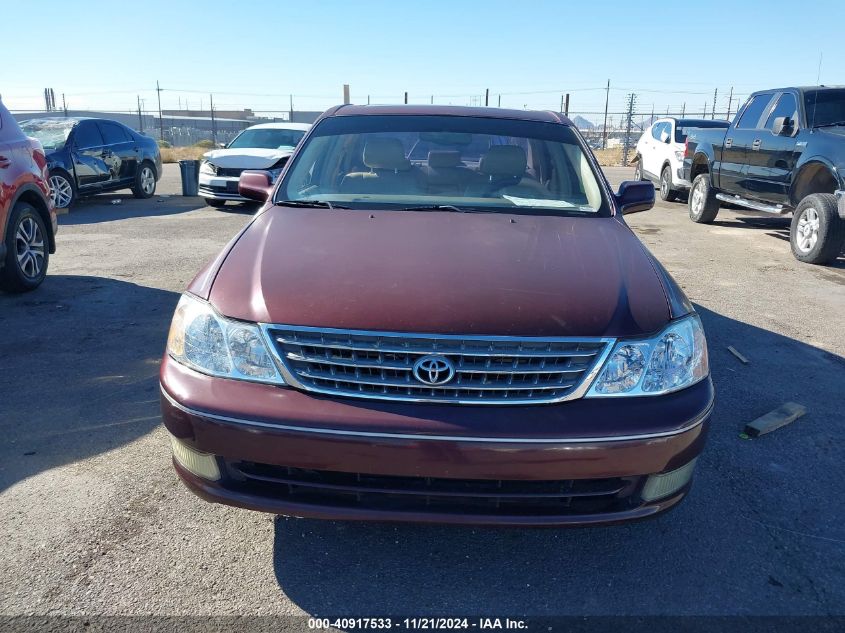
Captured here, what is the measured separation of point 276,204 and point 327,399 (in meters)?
1.53

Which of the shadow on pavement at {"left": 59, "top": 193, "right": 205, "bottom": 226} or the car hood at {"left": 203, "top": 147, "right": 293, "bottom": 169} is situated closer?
the shadow on pavement at {"left": 59, "top": 193, "right": 205, "bottom": 226}

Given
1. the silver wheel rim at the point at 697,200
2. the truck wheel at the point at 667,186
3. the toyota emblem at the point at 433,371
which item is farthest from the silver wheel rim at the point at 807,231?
the toyota emblem at the point at 433,371

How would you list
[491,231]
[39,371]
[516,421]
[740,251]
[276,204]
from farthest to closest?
[740,251] → [39,371] → [276,204] → [491,231] → [516,421]

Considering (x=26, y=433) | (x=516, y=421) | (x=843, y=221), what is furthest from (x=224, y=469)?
(x=843, y=221)

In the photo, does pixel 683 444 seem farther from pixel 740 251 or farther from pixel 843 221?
pixel 740 251

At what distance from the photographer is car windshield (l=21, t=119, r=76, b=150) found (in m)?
11.6

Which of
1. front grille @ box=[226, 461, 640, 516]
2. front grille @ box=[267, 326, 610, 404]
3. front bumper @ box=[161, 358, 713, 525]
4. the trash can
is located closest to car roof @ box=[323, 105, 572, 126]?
front grille @ box=[267, 326, 610, 404]

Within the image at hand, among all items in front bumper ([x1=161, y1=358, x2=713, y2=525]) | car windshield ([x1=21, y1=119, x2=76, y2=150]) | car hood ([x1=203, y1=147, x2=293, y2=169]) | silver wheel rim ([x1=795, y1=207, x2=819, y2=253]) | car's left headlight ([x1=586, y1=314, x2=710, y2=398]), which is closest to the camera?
front bumper ([x1=161, y1=358, x2=713, y2=525])

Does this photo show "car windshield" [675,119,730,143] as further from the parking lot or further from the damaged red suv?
the damaged red suv

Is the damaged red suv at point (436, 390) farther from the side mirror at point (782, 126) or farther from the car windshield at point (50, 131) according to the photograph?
the car windshield at point (50, 131)

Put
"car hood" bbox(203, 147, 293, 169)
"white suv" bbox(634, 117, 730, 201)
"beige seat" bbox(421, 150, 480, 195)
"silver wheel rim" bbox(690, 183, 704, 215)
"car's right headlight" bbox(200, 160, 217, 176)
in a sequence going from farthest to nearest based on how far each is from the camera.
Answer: "white suv" bbox(634, 117, 730, 201) → "car's right headlight" bbox(200, 160, 217, 176) → "car hood" bbox(203, 147, 293, 169) → "silver wheel rim" bbox(690, 183, 704, 215) → "beige seat" bbox(421, 150, 480, 195)

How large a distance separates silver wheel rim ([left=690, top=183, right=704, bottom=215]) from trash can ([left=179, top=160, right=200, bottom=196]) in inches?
382

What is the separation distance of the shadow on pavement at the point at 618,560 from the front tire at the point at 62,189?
10.5 m

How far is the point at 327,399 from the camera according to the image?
2230 mm
